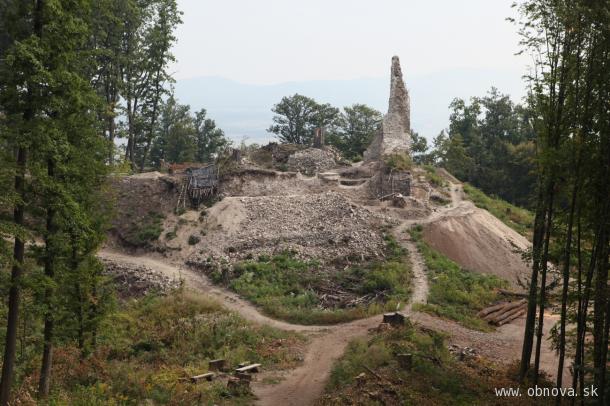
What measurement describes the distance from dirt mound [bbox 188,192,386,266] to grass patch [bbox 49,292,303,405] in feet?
21.5

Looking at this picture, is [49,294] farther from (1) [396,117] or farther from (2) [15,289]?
(1) [396,117]

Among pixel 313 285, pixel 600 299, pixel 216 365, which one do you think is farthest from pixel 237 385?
pixel 313 285

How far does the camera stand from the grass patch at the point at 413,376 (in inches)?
626

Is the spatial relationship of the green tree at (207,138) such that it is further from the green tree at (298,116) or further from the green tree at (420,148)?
the green tree at (420,148)

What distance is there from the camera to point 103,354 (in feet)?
68.5

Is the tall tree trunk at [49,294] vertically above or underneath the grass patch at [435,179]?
underneath

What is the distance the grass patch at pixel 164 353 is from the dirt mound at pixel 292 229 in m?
6.54

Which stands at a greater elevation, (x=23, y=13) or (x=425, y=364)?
(x=23, y=13)

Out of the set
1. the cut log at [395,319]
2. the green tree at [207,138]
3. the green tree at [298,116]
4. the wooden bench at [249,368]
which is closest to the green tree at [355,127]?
the green tree at [298,116]

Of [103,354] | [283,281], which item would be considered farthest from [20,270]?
[283,281]

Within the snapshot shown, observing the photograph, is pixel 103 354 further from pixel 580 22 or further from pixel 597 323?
pixel 580 22

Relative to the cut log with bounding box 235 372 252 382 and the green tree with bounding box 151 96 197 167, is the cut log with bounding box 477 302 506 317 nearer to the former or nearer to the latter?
the cut log with bounding box 235 372 252 382

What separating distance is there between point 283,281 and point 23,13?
740 inches

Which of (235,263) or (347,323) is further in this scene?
(235,263)
